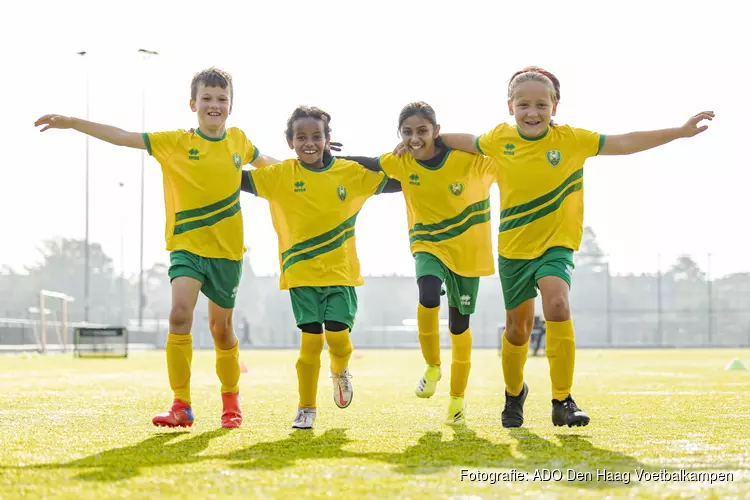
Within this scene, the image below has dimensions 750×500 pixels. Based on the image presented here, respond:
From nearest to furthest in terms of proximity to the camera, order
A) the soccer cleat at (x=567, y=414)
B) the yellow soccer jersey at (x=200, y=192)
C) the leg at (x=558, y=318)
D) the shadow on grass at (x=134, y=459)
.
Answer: the shadow on grass at (x=134, y=459) → the soccer cleat at (x=567, y=414) → the leg at (x=558, y=318) → the yellow soccer jersey at (x=200, y=192)

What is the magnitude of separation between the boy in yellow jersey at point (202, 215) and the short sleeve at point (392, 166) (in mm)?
861

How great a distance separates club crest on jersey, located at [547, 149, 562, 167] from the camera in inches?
211

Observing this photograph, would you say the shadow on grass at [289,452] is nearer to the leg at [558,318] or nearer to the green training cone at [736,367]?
the leg at [558,318]

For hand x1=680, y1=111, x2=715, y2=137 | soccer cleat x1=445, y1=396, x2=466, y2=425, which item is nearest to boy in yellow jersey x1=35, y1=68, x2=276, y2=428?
soccer cleat x1=445, y1=396, x2=466, y2=425

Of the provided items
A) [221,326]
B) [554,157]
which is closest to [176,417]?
[221,326]

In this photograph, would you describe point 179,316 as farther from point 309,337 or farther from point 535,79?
point 535,79

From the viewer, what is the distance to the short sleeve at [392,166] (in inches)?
232

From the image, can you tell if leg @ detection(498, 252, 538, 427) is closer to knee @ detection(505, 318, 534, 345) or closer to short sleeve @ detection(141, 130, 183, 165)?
knee @ detection(505, 318, 534, 345)

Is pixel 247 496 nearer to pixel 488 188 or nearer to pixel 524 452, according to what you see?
pixel 524 452

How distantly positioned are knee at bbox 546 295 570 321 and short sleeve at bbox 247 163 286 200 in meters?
1.81

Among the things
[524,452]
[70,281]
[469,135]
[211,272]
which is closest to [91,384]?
[211,272]

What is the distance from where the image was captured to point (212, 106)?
5715 mm

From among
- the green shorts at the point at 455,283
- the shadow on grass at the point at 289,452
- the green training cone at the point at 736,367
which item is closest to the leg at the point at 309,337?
the green shorts at the point at 455,283

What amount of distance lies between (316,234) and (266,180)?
457 millimetres
